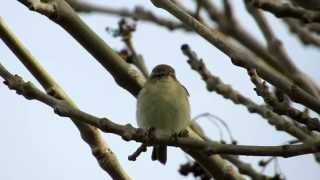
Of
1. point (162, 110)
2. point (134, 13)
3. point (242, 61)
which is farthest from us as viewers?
point (134, 13)

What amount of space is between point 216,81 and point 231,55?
1.40 m

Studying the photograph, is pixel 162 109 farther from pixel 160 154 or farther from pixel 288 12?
pixel 288 12

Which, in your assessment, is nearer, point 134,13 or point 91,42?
point 91,42

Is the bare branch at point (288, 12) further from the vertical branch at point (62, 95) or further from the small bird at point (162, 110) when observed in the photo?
the small bird at point (162, 110)

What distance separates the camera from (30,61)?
2.85m

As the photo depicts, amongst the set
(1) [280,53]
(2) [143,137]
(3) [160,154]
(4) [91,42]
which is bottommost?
(2) [143,137]

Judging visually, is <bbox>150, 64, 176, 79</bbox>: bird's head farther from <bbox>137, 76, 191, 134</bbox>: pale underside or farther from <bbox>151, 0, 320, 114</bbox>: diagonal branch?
<bbox>151, 0, 320, 114</bbox>: diagonal branch

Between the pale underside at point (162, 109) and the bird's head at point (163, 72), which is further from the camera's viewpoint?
the bird's head at point (163, 72)

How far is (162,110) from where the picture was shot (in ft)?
14.0

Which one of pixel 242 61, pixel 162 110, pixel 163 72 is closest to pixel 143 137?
pixel 242 61

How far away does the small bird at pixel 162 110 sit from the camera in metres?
4.21

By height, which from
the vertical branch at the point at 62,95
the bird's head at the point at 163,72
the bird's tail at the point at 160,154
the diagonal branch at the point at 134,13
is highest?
the diagonal branch at the point at 134,13

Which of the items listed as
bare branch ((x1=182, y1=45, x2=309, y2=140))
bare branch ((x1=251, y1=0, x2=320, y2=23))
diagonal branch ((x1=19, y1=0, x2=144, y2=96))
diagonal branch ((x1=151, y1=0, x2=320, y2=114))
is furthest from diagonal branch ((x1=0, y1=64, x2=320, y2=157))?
bare branch ((x1=182, y1=45, x2=309, y2=140))

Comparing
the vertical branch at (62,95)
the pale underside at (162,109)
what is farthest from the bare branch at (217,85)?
the vertical branch at (62,95)
